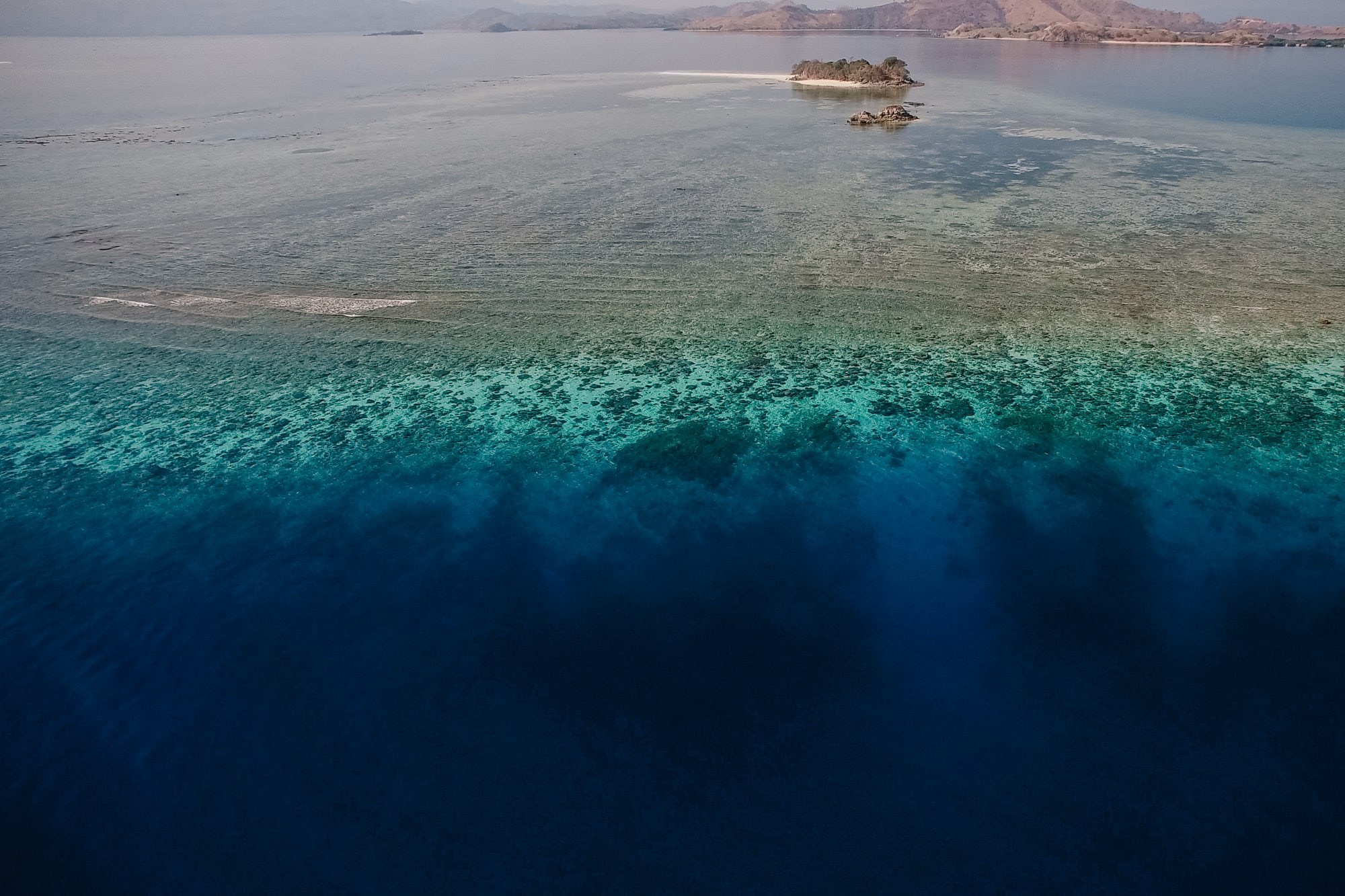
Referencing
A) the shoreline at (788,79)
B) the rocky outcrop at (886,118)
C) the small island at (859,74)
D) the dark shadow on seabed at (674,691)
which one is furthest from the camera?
the small island at (859,74)

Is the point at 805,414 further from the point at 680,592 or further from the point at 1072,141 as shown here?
the point at 1072,141

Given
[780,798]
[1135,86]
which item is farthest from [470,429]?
[1135,86]

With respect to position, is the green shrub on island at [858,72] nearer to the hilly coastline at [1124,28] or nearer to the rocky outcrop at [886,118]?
the rocky outcrop at [886,118]

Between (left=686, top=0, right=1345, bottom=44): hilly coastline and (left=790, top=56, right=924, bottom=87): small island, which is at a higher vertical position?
(left=686, top=0, right=1345, bottom=44): hilly coastline

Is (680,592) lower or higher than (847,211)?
lower

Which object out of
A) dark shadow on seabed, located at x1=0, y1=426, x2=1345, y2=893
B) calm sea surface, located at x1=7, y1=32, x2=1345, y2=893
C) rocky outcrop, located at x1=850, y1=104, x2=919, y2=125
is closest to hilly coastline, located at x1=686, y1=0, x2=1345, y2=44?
rocky outcrop, located at x1=850, y1=104, x2=919, y2=125

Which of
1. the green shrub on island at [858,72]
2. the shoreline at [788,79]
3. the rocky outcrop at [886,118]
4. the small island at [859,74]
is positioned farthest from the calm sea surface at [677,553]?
the green shrub on island at [858,72]

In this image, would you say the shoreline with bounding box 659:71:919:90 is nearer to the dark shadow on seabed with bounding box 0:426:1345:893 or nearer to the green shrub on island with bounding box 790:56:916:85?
the green shrub on island with bounding box 790:56:916:85
